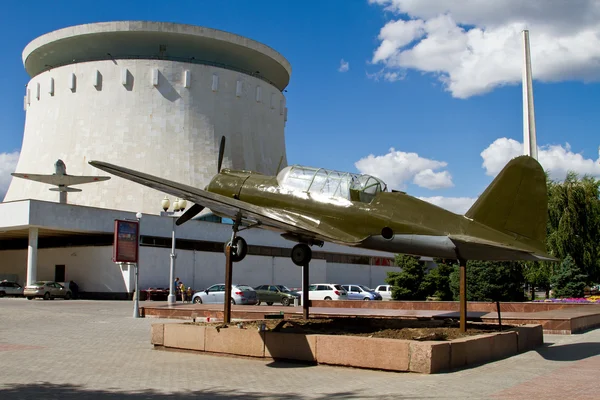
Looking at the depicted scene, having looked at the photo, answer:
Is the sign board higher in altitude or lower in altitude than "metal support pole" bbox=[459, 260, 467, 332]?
higher

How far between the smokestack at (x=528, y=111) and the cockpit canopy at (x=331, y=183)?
30.9 meters

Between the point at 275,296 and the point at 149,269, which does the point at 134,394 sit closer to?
the point at 275,296

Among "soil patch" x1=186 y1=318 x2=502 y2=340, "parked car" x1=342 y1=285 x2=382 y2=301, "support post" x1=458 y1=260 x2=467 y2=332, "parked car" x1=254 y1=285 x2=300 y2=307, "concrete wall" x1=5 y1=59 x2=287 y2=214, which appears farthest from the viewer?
"concrete wall" x1=5 y1=59 x2=287 y2=214

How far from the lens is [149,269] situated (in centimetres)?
4844

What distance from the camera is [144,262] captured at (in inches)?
1898

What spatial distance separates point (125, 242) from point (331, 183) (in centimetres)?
1605

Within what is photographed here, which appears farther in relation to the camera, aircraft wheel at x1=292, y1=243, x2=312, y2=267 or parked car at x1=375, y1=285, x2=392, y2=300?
parked car at x1=375, y1=285, x2=392, y2=300

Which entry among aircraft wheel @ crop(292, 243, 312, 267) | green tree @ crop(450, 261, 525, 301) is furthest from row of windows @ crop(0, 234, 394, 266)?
aircraft wheel @ crop(292, 243, 312, 267)

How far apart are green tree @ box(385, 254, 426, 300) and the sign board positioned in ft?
59.4

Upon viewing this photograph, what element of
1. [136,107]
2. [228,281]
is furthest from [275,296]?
[136,107]

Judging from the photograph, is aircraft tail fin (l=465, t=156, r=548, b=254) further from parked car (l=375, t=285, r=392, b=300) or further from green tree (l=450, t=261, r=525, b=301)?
parked car (l=375, t=285, r=392, b=300)

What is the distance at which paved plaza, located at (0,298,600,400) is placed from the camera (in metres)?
9.45

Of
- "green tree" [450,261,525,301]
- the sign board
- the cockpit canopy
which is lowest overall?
"green tree" [450,261,525,301]

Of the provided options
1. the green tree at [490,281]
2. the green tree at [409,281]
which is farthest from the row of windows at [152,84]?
the green tree at [490,281]
